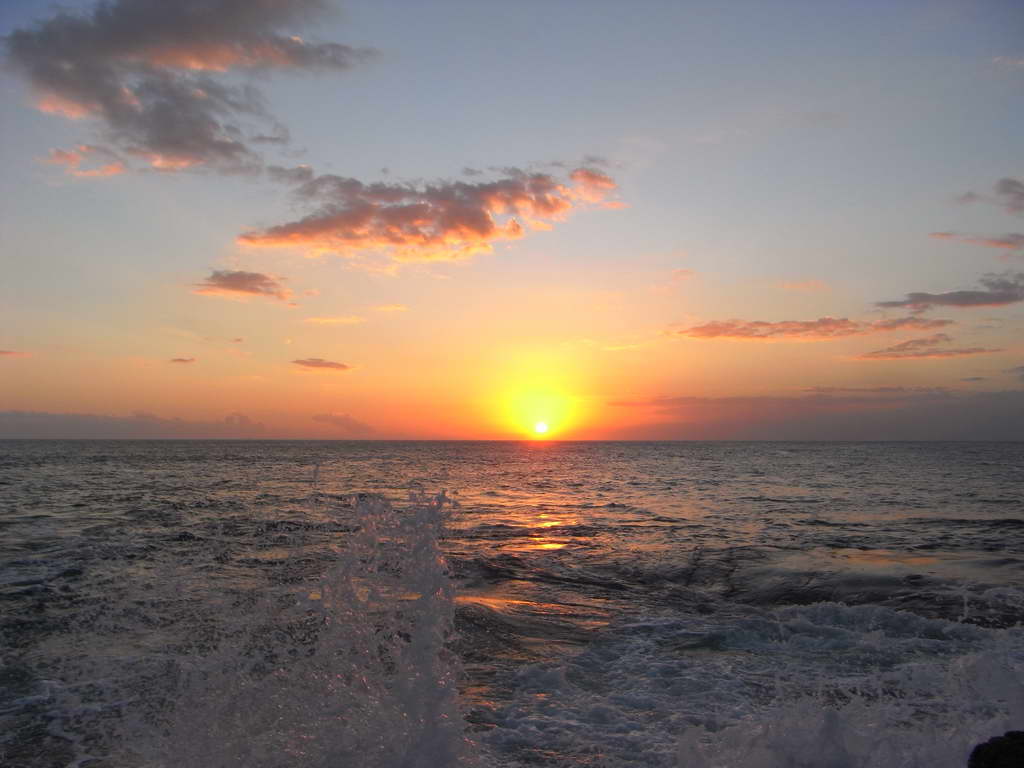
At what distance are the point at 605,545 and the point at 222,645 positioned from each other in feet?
37.0

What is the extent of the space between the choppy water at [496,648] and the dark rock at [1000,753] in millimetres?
330

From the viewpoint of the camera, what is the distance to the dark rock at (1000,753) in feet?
14.1

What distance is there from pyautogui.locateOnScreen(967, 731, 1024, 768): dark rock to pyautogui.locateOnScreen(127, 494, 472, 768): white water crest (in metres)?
3.75

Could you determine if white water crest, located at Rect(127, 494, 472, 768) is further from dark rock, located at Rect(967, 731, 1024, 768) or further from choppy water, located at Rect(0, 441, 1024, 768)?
dark rock, located at Rect(967, 731, 1024, 768)

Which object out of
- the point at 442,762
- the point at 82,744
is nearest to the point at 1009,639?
the point at 442,762

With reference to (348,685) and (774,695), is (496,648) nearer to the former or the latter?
(348,685)

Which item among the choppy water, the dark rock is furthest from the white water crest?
the dark rock

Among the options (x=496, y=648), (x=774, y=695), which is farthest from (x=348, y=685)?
(x=774, y=695)

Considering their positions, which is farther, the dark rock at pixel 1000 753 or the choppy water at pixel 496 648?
the choppy water at pixel 496 648

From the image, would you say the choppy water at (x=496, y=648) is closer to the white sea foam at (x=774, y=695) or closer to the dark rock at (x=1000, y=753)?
the white sea foam at (x=774, y=695)

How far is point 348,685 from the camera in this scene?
250 inches

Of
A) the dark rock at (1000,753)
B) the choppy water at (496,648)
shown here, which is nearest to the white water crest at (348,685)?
the choppy water at (496,648)

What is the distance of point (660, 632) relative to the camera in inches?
377

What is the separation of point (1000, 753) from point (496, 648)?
571 centimetres
